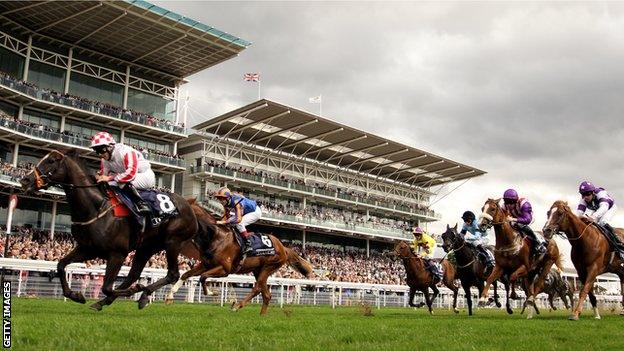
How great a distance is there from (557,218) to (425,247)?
193 inches

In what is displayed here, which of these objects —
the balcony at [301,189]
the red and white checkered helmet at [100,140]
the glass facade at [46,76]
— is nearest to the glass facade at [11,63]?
the glass facade at [46,76]

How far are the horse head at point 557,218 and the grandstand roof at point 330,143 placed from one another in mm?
32493

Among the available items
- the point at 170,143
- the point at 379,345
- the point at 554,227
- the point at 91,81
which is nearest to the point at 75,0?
the point at 91,81

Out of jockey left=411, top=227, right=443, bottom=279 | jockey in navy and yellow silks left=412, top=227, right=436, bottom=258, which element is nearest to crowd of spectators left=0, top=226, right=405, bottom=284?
jockey left=411, top=227, right=443, bottom=279

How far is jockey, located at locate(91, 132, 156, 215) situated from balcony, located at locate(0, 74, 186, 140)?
3023cm

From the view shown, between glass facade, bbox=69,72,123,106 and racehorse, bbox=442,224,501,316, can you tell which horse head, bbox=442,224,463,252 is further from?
glass facade, bbox=69,72,123,106

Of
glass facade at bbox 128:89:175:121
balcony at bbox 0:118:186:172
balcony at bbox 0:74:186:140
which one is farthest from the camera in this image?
glass facade at bbox 128:89:175:121

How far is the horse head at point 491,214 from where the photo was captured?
10625mm

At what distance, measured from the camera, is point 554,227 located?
10258 mm

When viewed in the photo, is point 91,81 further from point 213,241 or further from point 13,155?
point 213,241

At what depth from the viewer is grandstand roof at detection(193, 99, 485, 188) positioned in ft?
146

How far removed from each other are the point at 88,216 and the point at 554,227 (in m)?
7.53

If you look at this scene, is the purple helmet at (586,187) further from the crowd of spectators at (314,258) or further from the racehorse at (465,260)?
the crowd of spectators at (314,258)

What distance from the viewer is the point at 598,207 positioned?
36.6ft
